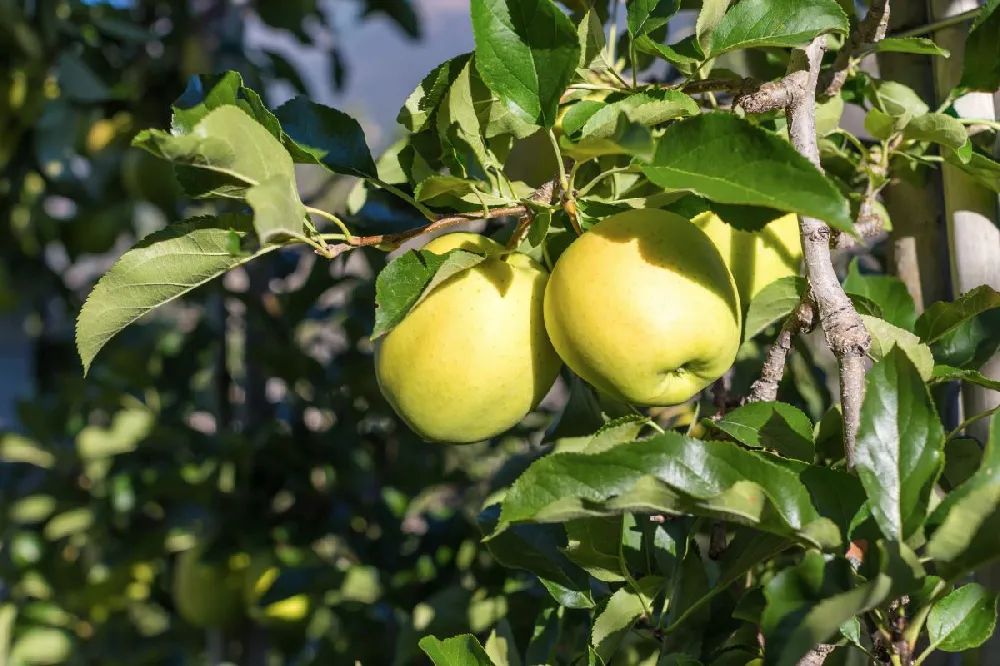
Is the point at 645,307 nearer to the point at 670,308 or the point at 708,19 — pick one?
the point at 670,308

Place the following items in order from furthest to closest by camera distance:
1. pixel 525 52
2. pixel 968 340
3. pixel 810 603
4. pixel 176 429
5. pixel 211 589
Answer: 1. pixel 176 429
2. pixel 211 589
3. pixel 968 340
4. pixel 525 52
5. pixel 810 603

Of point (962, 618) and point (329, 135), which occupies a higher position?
point (329, 135)

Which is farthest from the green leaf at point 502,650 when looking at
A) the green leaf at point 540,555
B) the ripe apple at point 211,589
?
the ripe apple at point 211,589

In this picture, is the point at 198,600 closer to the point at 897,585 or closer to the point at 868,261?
the point at 868,261

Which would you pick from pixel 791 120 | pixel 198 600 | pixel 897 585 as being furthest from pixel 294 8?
pixel 897 585

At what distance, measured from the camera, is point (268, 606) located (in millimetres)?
1228

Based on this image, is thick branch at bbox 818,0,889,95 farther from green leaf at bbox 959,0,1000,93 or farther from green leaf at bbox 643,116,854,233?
green leaf at bbox 643,116,854,233

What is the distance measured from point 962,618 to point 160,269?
44 centimetres

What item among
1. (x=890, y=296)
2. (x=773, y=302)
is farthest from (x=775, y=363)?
(x=890, y=296)

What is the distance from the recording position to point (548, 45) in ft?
1.49

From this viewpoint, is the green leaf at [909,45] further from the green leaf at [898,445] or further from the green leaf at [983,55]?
the green leaf at [898,445]

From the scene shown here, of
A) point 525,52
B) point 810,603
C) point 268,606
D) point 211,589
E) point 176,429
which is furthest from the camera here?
point 176,429

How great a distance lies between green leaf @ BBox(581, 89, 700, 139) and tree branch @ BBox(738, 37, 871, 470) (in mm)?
35

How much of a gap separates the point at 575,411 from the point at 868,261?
50cm
